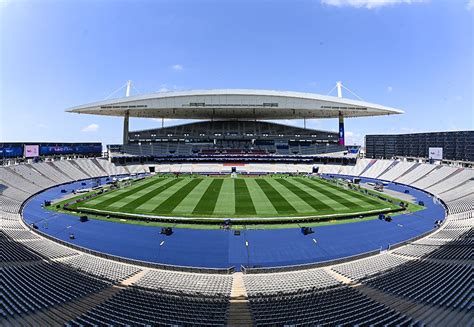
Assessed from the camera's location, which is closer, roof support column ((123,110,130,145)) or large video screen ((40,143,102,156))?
large video screen ((40,143,102,156))

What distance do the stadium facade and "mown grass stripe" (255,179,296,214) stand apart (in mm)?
25395

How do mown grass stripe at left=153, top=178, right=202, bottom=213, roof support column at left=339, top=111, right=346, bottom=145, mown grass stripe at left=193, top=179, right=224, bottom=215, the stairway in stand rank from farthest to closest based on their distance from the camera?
roof support column at left=339, top=111, right=346, bottom=145
mown grass stripe at left=153, top=178, right=202, bottom=213
mown grass stripe at left=193, top=179, right=224, bottom=215
the stairway in stand

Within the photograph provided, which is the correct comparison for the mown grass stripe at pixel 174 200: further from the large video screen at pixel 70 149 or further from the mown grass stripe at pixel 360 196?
the large video screen at pixel 70 149

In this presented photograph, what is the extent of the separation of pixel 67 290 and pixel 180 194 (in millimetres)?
30503

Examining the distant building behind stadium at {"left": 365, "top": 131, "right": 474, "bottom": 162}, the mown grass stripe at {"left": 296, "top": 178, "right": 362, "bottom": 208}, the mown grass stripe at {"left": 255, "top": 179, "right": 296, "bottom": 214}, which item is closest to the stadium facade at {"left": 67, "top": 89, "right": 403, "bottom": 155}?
the distant building behind stadium at {"left": 365, "top": 131, "right": 474, "bottom": 162}

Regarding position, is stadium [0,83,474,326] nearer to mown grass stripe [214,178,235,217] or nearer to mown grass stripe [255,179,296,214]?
mown grass stripe [255,179,296,214]

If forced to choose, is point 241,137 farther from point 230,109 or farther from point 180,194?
point 180,194

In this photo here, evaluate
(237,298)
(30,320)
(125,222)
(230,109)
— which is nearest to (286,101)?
(230,109)

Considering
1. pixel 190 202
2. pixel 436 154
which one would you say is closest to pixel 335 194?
pixel 190 202

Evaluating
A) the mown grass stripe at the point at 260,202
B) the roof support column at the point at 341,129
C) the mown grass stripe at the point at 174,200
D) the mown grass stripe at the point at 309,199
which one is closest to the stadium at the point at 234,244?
the mown grass stripe at the point at 174,200

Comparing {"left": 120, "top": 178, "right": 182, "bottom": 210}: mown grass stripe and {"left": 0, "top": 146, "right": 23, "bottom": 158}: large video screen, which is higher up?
{"left": 0, "top": 146, "right": 23, "bottom": 158}: large video screen

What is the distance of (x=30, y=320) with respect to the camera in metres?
10.5

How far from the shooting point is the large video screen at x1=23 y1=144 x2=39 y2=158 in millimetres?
57750

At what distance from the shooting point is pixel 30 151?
58.3 metres
